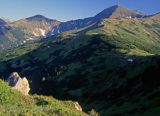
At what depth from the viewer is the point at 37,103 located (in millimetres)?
37719

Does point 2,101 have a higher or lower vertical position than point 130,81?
higher

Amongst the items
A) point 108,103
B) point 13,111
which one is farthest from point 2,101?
point 108,103

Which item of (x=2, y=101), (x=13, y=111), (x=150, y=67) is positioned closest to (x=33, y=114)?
(x=13, y=111)

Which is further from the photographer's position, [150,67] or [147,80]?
[150,67]

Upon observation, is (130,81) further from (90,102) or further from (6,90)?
(6,90)

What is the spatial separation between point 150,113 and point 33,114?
79.1 metres

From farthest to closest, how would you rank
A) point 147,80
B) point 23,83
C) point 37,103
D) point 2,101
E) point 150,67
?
point 150,67
point 147,80
point 23,83
point 37,103
point 2,101

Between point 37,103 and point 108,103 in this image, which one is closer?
point 37,103

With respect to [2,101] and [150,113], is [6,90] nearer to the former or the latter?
[2,101]

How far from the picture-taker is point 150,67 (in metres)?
188

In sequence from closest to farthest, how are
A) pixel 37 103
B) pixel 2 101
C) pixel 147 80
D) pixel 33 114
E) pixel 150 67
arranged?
pixel 33 114 → pixel 2 101 → pixel 37 103 → pixel 147 80 → pixel 150 67

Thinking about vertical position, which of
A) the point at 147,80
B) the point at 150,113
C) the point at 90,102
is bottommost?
the point at 90,102

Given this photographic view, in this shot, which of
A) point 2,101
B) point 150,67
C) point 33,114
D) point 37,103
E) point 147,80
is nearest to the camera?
point 33,114

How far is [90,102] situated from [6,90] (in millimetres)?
162360
